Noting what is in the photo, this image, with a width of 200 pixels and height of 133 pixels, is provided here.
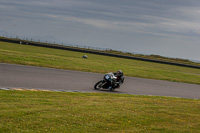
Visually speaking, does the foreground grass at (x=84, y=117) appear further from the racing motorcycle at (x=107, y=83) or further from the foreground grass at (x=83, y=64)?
the foreground grass at (x=83, y=64)

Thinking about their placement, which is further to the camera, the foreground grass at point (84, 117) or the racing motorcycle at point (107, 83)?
the racing motorcycle at point (107, 83)

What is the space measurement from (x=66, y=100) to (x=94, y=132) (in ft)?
13.8

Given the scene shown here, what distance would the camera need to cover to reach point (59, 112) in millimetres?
8812

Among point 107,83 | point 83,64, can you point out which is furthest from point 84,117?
point 83,64

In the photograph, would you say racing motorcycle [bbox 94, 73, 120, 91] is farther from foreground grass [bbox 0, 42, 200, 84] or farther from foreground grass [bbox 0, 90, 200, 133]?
foreground grass [bbox 0, 42, 200, 84]

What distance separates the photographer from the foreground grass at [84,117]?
7355 millimetres

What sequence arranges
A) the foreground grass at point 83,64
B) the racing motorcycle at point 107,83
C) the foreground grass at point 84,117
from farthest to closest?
1. the foreground grass at point 83,64
2. the racing motorcycle at point 107,83
3. the foreground grass at point 84,117

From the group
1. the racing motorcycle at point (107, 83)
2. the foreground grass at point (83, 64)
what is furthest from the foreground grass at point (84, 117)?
the foreground grass at point (83, 64)

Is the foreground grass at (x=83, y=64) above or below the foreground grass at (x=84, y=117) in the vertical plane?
above

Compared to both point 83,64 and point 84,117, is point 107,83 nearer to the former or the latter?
point 84,117

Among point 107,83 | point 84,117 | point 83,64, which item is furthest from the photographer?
point 83,64

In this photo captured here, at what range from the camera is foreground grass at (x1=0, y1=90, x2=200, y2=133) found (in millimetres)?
7355

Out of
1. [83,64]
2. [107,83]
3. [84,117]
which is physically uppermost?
[83,64]

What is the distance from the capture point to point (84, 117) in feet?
28.0
